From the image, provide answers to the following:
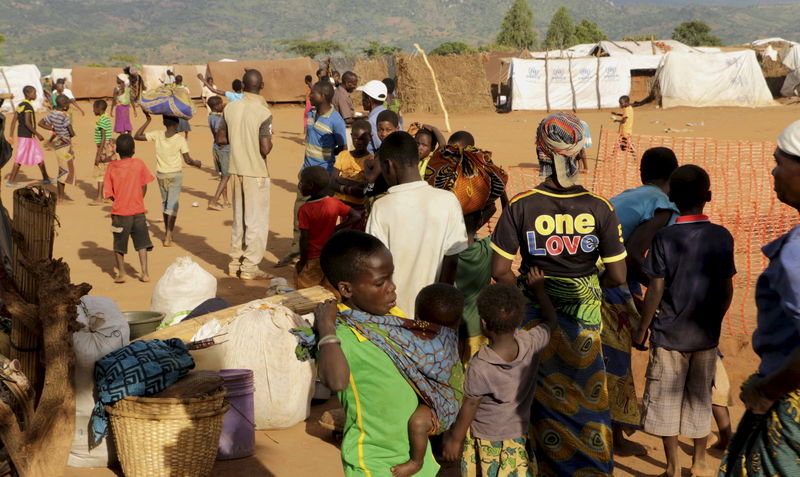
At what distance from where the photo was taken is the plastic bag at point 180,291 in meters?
6.33

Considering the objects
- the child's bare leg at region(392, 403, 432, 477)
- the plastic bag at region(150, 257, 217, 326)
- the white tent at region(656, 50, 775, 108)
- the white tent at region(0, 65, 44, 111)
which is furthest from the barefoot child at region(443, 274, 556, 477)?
the white tent at region(0, 65, 44, 111)

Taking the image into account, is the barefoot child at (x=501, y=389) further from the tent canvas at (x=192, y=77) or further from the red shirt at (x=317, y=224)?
the tent canvas at (x=192, y=77)

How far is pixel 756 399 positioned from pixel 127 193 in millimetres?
7228

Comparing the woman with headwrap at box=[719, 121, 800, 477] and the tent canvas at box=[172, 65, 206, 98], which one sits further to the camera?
the tent canvas at box=[172, 65, 206, 98]

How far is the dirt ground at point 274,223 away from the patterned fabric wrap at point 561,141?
6.31 feet

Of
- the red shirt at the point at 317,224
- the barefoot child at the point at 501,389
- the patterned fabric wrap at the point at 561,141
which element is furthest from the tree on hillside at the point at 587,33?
the barefoot child at the point at 501,389

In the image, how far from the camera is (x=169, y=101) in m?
10.2

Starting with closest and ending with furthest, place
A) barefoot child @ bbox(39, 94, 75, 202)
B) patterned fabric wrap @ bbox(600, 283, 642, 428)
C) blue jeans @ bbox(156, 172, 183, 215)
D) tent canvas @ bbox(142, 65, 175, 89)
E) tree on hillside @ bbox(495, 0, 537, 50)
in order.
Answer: patterned fabric wrap @ bbox(600, 283, 642, 428)
blue jeans @ bbox(156, 172, 183, 215)
barefoot child @ bbox(39, 94, 75, 202)
tent canvas @ bbox(142, 65, 175, 89)
tree on hillside @ bbox(495, 0, 537, 50)

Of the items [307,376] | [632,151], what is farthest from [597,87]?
[307,376]

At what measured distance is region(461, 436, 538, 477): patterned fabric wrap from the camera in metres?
3.61

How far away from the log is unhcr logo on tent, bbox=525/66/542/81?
2810cm

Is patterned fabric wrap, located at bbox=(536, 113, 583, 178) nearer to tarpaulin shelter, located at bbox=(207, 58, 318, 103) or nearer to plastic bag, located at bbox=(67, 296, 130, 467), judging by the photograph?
plastic bag, located at bbox=(67, 296, 130, 467)

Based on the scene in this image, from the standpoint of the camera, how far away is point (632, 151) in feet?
43.1

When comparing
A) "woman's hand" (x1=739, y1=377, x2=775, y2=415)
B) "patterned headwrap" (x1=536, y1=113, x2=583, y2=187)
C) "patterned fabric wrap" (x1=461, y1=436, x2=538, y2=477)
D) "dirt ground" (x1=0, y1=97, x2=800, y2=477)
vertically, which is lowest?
"dirt ground" (x1=0, y1=97, x2=800, y2=477)
